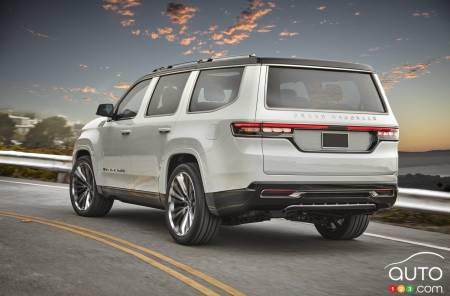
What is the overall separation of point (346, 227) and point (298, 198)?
1748 mm

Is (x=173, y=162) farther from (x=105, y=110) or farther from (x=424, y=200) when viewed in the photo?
(x=424, y=200)

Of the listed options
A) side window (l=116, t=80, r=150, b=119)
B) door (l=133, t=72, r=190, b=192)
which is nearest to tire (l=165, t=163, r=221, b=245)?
door (l=133, t=72, r=190, b=192)

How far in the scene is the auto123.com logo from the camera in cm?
600

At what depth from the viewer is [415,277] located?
6.53 m

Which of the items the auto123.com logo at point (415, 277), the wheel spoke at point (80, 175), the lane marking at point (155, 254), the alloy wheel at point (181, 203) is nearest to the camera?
the lane marking at point (155, 254)

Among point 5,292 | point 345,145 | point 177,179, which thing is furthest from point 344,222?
point 5,292

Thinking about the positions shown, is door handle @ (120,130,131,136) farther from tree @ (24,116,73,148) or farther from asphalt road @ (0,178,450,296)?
tree @ (24,116,73,148)

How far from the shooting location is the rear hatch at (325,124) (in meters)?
7.07

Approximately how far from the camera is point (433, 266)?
7066 millimetres

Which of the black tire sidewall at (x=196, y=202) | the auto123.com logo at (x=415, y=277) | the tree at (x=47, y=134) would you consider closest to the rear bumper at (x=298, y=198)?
the black tire sidewall at (x=196, y=202)

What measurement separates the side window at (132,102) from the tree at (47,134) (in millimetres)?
12512

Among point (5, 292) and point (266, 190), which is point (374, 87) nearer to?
point (266, 190)

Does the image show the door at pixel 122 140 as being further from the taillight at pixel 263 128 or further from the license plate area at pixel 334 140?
the license plate area at pixel 334 140

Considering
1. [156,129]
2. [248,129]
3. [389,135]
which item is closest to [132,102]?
[156,129]
